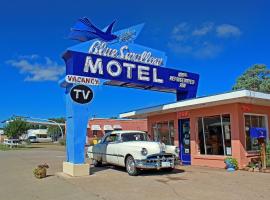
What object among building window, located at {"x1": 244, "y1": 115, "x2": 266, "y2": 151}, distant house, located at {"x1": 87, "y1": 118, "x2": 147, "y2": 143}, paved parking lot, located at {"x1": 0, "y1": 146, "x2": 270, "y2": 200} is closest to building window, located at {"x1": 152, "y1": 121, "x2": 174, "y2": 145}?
building window, located at {"x1": 244, "y1": 115, "x2": 266, "y2": 151}

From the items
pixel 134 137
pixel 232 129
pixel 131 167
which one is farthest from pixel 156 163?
pixel 232 129

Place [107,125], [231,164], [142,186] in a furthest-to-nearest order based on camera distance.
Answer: [107,125] < [231,164] < [142,186]

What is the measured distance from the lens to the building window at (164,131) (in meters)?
21.0

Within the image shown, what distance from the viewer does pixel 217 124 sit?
17594 mm

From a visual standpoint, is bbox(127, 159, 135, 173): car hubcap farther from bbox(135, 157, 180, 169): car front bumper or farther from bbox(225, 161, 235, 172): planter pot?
bbox(225, 161, 235, 172): planter pot

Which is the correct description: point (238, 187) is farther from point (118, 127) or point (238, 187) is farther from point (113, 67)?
point (118, 127)

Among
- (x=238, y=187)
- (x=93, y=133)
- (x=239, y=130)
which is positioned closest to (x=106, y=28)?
(x=239, y=130)

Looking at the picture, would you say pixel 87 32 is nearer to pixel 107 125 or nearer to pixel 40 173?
pixel 40 173

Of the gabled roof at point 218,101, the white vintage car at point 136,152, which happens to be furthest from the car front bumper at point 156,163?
the gabled roof at point 218,101

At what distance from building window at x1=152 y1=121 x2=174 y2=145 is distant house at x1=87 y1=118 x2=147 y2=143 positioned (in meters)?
32.8

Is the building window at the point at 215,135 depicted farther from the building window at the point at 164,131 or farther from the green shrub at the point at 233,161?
the building window at the point at 164,131

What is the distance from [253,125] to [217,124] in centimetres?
160

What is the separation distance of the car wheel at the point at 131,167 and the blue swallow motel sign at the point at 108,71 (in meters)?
1.65

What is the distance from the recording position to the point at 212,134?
17.9 meters
